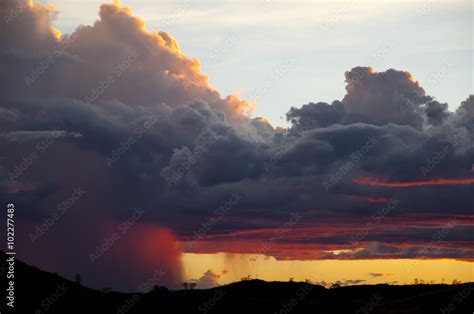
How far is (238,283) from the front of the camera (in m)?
152

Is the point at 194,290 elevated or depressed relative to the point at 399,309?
elevated

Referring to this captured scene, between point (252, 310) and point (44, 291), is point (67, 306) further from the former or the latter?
point (252, 310)

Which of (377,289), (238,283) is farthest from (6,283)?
(377,289)

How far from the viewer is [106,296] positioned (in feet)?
438

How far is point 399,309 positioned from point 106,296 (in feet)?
176

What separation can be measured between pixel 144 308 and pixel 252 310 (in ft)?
63.1

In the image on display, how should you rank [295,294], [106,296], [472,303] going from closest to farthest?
[472,303]
[106,296]
[295,294]

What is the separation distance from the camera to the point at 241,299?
137625 mm

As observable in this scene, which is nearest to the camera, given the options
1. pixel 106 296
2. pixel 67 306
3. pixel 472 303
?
pixel 472 303

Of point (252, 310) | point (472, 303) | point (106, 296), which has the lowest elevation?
point (472, 303)

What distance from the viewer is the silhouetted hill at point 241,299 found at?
121 metres

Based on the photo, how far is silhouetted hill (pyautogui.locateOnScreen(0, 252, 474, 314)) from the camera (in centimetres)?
12088

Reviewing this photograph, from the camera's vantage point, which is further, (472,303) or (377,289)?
(377,289)

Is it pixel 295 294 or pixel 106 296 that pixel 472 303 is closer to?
pixel 295 294
